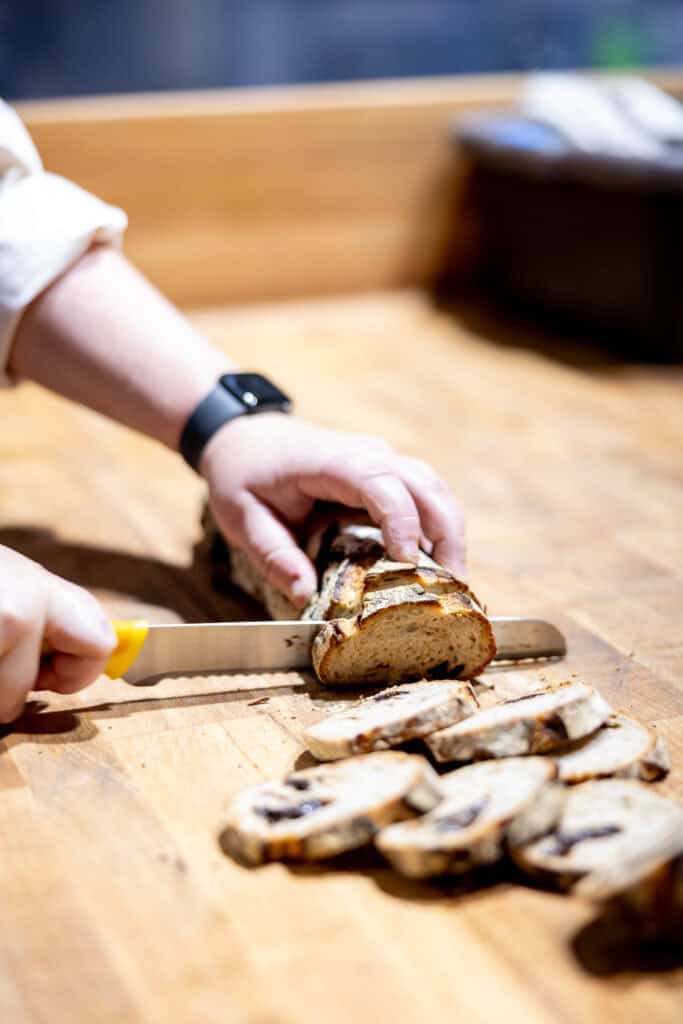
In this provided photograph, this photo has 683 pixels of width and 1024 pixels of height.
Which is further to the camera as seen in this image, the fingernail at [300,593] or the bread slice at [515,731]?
the fingernail at [300,593]

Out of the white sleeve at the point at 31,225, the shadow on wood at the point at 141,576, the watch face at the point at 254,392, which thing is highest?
the white sleeve at the point at 31,225

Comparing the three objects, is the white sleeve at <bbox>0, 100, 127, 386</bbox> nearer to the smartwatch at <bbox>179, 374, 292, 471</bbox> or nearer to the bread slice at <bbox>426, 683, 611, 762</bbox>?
the smartwatch at <bbox>179, 374, 292, 471</bbox>

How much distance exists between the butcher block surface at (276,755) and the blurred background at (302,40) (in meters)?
0.75

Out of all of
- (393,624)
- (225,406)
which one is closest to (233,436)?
(225,406)

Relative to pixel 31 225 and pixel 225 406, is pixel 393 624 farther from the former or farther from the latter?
pixel 31 225

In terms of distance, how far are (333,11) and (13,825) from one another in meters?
2.20

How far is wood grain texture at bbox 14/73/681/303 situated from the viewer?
235 cm

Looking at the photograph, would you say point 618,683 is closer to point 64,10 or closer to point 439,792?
point 439,792

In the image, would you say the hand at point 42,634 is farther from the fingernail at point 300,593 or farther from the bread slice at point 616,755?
the bread slice at point 616,755

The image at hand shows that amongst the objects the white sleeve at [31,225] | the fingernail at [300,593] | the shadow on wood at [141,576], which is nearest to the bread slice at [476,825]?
the fingernail at [300,593]

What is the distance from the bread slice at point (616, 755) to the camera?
96cm

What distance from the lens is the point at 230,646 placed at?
1146mm

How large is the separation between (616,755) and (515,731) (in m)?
0.09

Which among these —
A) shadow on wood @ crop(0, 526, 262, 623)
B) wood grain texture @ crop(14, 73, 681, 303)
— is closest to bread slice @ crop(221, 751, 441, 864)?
shadow on wood @ crop(0, 526, 262, 623)
